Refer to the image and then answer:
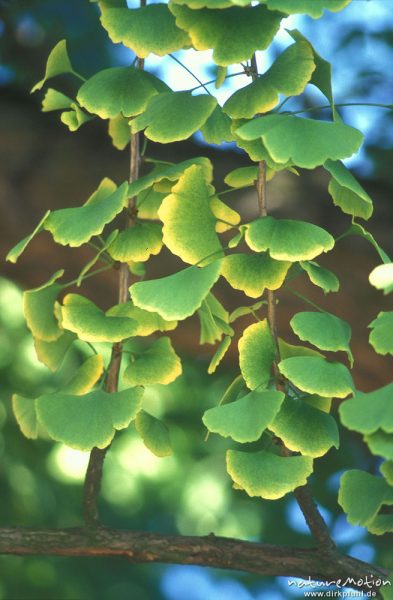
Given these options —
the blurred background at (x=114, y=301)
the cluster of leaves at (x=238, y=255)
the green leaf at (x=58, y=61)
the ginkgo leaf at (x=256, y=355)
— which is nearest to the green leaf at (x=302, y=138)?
the cluster of leaves at (x=238, y=255)

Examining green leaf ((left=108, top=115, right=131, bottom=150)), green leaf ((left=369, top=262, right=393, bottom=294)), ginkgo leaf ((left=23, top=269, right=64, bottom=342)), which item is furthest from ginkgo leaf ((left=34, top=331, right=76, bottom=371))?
green leaf ((left=369, top=262, right=393, bottom=294))

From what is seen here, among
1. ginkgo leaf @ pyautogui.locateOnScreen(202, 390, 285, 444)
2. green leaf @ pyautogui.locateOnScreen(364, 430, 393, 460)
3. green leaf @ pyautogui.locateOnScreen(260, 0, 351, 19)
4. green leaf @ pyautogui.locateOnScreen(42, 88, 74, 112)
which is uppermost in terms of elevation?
green leaf @ pyautogui.locateOnScreen(42, 88, 74, 112)

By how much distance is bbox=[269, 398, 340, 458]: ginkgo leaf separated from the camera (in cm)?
49

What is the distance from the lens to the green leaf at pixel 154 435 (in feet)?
1.86

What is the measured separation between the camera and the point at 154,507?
5.09ft

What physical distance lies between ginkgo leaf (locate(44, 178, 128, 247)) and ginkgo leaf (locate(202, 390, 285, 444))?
0.11 meters

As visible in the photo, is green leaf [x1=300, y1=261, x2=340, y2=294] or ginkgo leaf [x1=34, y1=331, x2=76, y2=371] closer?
green leaf [x1=300, y1=261, x2=340, y2=294]

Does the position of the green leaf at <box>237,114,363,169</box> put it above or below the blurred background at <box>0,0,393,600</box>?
below

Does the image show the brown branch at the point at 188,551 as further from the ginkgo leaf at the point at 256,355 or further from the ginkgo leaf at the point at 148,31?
the ginkgo leaf at the point at 148,31

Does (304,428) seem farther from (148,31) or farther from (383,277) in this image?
(148,31)

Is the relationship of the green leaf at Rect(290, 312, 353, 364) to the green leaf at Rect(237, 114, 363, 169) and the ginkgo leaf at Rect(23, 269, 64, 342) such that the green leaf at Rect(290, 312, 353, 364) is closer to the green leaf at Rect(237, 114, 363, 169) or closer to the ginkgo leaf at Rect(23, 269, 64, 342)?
the green leaf at Rect(237, 114, 363, 169)

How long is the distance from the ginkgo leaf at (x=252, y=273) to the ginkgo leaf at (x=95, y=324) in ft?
0.20

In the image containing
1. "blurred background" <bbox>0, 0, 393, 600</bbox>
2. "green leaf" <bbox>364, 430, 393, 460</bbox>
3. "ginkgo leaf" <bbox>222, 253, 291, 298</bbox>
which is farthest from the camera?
"blurred background" <bbox>0, 0, 393, 600</bbox>

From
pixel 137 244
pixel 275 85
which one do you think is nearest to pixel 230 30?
pixel 275 85
